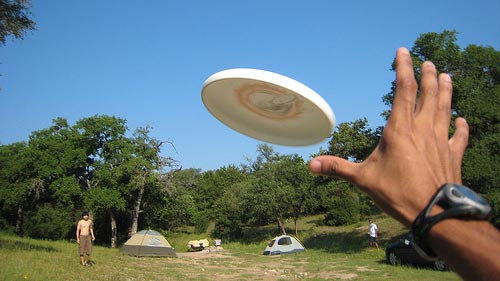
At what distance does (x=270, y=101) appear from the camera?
345 centimetres

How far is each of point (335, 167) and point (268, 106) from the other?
2.00 metres

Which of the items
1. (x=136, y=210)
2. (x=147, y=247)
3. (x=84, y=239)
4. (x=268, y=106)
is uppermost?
(x=136, y=210)

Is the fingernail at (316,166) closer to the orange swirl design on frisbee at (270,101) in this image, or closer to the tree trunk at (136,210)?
the orange swirl design on frisbee at (270,101)

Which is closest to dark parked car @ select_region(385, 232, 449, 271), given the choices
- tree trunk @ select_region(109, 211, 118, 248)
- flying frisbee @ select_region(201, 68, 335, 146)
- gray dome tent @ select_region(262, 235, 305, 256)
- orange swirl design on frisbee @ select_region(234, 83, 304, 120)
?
gray dome tent @ select_region(262, 235, 305, 256)

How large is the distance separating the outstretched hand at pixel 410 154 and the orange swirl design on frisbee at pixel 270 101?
1496 millimetres

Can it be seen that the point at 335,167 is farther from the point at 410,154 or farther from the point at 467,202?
the point at 467,202

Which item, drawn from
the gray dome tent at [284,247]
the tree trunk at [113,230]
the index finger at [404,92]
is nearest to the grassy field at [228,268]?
the gray dome tent at [284,247]

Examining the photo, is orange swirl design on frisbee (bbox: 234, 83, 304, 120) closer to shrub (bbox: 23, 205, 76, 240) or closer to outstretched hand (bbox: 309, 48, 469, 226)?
outstretched hand (bbox: 309, 48, 469, 226)

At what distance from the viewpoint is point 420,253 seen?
1271 mm

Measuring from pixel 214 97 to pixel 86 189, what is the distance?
35370 millimetres

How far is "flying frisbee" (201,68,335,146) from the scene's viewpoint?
9.55 feet

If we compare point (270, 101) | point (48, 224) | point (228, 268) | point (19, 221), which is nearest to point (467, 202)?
point (270, 101)

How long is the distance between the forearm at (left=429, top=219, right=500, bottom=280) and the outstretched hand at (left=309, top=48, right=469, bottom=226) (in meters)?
0.12

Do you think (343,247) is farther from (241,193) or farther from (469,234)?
(469,234)
